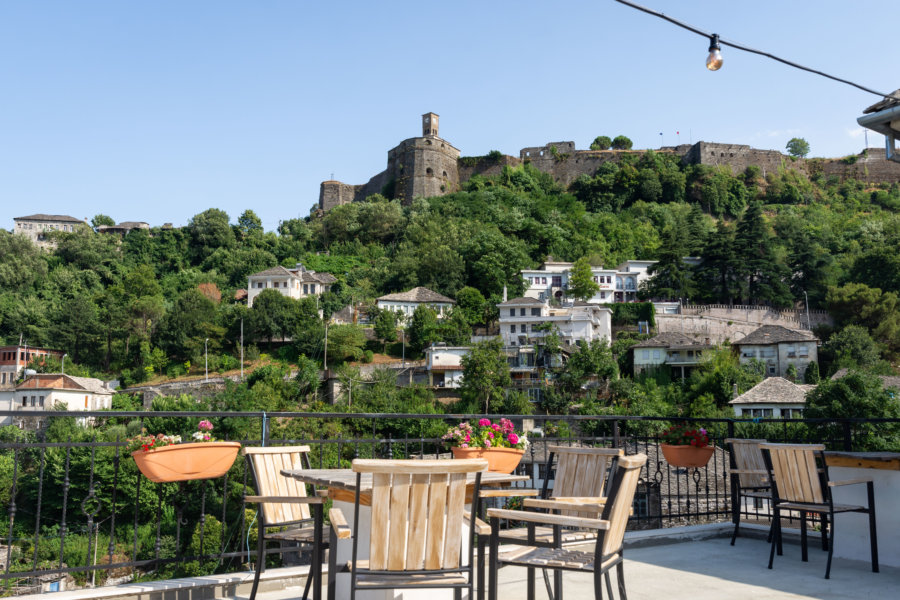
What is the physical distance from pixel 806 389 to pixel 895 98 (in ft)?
122

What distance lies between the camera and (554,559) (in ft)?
10.3

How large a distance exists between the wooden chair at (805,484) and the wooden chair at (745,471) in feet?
2.52

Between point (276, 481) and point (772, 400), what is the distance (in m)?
38.0

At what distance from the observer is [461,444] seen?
5.20 meters

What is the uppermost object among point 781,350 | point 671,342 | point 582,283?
point 582,283

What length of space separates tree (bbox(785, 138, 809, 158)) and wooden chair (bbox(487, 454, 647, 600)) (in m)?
104

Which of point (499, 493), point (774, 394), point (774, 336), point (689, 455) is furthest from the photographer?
point (774, 336)

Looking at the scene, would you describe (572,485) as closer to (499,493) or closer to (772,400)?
(499,493)

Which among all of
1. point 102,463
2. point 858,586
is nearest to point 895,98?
point 858,586

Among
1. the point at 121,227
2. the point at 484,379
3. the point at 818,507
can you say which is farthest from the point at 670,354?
the point at 121,227

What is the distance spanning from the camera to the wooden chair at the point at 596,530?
9.82 feet

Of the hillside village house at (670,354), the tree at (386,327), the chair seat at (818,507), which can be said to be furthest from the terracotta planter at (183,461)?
the tree at (386,327)

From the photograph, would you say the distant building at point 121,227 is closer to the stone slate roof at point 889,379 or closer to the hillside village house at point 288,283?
the hillside village house at point 288,283

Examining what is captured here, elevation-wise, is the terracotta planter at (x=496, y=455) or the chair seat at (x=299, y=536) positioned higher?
the terracotta planter at (x=496, y=455)
